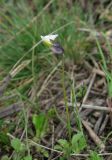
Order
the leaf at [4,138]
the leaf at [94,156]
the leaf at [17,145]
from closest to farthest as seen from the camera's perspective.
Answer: the leaf at [94,156] → the leaf at [17,145] → the leaf at [4,138]

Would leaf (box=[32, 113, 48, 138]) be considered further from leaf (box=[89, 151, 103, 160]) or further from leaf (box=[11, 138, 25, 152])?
leaf (box=[89, 151, 103, 160])

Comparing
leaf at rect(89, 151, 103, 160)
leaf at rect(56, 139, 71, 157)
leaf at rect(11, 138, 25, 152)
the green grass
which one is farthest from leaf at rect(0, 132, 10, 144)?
leaf at rect(89, 151, 103, 160)

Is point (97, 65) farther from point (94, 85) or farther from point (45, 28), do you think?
point (45, 28)

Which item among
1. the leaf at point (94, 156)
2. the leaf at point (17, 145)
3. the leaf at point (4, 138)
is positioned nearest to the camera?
the leaf at point (94, 156)

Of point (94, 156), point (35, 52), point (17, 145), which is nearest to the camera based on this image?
point (94, 156)

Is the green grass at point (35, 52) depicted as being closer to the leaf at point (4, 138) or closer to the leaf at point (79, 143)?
the leaf at point (4, 138)

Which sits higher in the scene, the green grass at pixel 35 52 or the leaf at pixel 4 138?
the green grass at pixel 35 52

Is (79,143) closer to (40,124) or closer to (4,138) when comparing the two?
(40,124)

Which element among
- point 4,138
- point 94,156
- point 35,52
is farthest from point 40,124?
point 35,52

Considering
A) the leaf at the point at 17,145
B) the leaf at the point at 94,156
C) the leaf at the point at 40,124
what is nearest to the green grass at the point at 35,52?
the leaf at the point at 40,124

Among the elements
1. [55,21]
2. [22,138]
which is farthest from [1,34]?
[22,138]

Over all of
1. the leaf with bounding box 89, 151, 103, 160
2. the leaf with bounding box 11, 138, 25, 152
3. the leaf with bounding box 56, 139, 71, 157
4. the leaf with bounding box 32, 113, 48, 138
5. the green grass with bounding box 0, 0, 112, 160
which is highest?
the green grass with bounding box 0, 0, 112, 160

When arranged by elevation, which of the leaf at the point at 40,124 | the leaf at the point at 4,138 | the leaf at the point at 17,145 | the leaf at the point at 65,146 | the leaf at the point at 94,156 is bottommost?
the leaf at the point at 94,156
